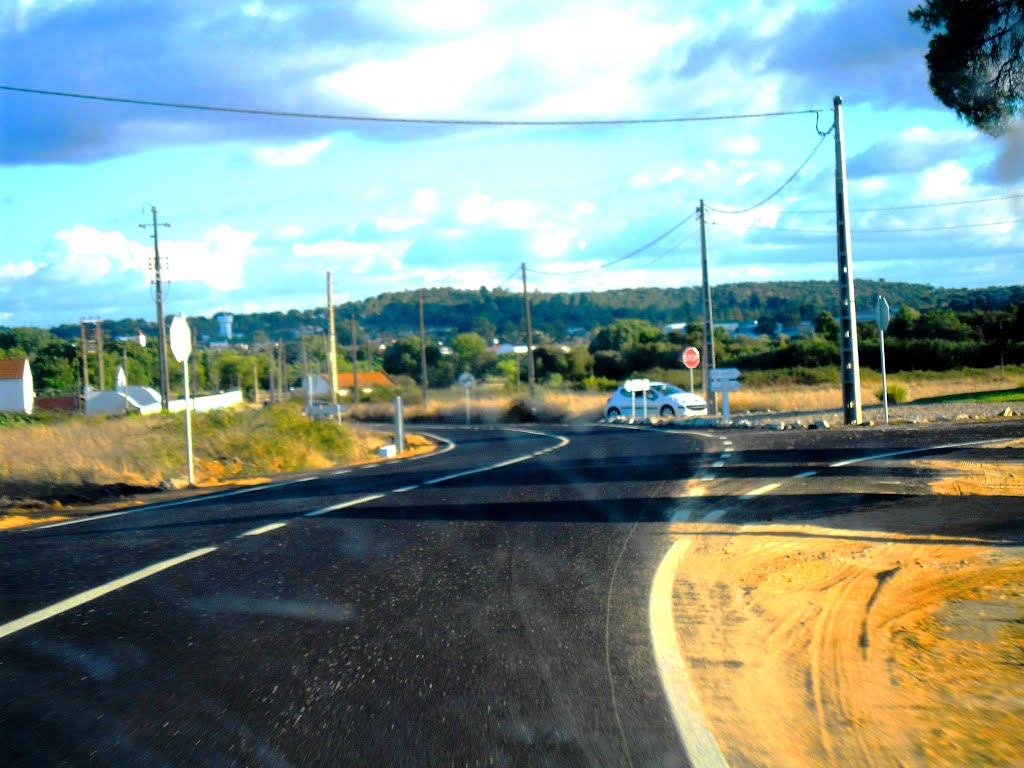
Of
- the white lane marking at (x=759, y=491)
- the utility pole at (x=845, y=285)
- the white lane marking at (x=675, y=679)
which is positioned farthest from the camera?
the utility pole at (x=845, y=285)

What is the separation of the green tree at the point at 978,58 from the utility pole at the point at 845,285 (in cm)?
848

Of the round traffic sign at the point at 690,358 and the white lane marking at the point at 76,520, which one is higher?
the round traffic sign at the point at 690,358

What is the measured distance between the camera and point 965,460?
1592 cm

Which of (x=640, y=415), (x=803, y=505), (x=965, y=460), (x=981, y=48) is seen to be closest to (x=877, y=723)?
(x=803, y=505)

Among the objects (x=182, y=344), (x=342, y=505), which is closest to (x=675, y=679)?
(x=342, y=505)

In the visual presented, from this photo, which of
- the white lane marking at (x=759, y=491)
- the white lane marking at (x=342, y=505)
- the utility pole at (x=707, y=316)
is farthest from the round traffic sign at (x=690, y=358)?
the white lane marking at (x=342, y=505)

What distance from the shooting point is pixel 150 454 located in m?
21.3

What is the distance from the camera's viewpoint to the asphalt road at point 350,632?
4.76 meters

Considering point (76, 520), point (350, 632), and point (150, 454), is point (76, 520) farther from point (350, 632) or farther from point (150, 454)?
point (150, 454)

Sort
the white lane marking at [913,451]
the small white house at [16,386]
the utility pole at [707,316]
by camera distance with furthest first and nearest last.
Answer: the small white house at [16,386], the utility pole at [707,316], the white lane marking at [913,451]

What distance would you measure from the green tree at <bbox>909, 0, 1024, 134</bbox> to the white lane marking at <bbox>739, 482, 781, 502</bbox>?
294 inches

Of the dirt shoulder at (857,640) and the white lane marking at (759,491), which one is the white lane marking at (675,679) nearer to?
the dirt shoulder at (857,640)

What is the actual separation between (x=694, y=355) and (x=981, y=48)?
2318 centimetres

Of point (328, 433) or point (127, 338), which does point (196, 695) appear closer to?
point (328, 433)
